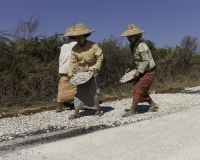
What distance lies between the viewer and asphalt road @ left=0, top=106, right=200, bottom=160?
4496 mm

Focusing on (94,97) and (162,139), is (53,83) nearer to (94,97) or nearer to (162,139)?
(94,97)

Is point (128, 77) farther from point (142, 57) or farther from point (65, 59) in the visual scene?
point (65, 59)

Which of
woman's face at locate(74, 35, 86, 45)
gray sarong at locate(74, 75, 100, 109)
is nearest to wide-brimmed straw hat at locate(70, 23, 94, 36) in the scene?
woman's face at locate(74, 35, 86, 45)

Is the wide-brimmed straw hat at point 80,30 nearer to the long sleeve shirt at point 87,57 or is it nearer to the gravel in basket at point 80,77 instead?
the long sleeve shirt at point 87,57

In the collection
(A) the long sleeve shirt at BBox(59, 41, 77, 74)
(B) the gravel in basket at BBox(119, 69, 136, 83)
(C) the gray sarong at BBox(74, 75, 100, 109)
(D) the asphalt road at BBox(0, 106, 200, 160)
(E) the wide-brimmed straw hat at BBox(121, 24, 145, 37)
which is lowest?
(D) the asphalt road at BBox(0, 106, 200, 160)

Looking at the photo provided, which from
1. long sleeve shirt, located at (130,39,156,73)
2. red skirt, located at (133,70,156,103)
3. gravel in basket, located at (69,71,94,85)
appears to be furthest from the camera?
red skirt, located at (133,70,156,103)

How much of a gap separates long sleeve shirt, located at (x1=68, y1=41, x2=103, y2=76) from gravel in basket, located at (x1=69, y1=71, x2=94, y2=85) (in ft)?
0.48

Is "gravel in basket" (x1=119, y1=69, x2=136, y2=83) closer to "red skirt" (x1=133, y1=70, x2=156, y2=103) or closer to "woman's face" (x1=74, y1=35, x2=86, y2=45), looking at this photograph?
"red skirt" (x1=133, y1=70, x2=156, y2=103)

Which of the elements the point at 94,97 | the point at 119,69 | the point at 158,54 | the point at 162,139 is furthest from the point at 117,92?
the point at 162,139

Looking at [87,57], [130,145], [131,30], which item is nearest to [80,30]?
[87,57]

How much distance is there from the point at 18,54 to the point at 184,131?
671 cm

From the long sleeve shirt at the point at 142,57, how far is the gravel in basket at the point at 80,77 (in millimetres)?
1048

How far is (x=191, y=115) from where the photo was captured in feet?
23.1

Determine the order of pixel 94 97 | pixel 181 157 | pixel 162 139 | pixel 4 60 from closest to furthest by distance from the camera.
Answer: pixel 181 157
pixel 162 139
pixel 94 97
pixel 4 60
